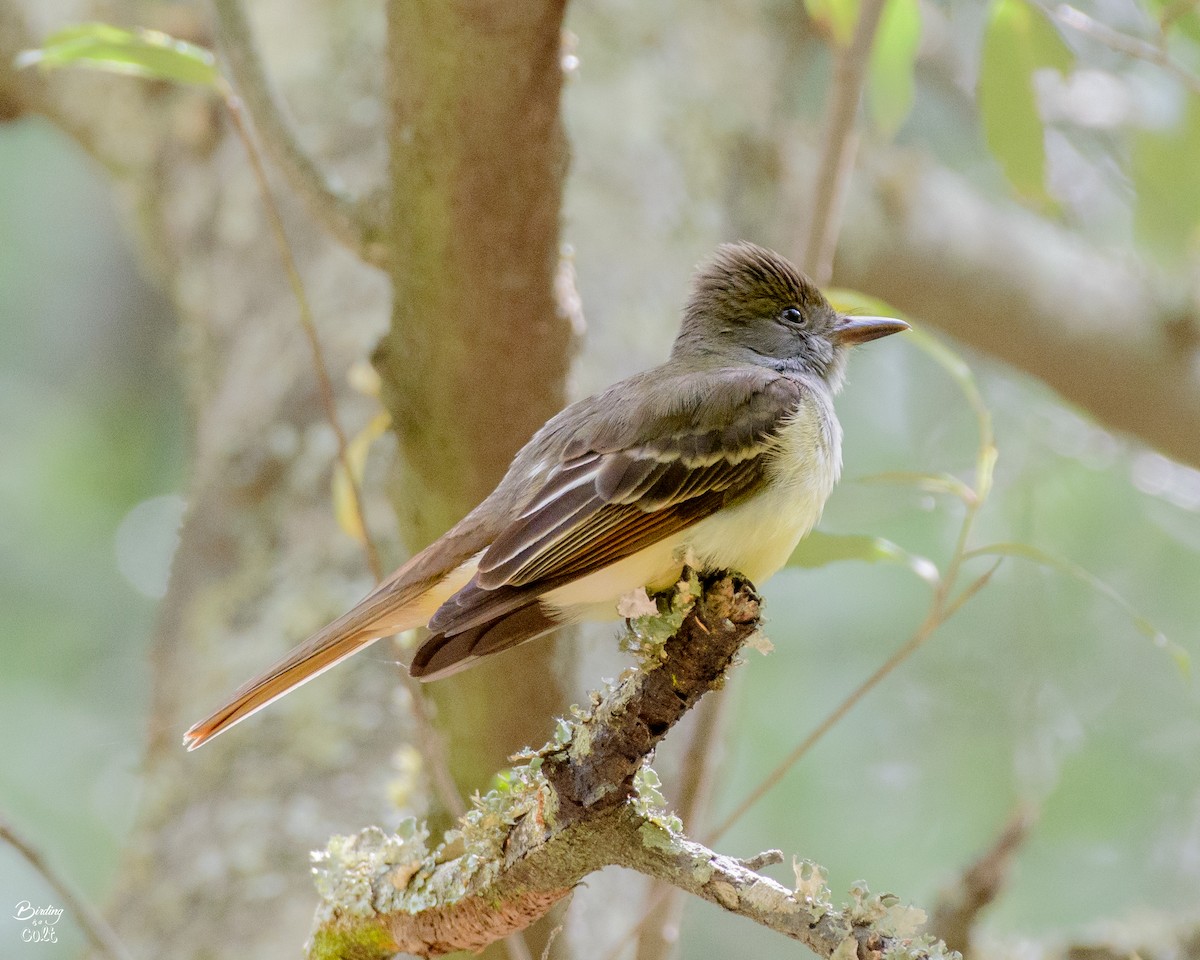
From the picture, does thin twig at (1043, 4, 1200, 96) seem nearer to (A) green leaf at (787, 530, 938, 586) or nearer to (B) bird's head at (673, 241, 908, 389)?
(B) bird's head at (673, 241, 908, 389)

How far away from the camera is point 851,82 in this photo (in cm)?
253

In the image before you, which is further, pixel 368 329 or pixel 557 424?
pixel 368 329

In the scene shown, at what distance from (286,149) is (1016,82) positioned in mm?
1443

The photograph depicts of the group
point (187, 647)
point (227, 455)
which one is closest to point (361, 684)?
point (187, 647)

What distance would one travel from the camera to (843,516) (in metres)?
4.66

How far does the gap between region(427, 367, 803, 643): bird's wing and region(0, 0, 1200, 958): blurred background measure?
30.9 inches

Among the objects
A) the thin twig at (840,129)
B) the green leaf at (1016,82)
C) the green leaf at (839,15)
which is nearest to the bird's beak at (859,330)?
the thin twig at (840,129)

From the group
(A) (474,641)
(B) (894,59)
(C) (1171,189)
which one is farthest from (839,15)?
(A) (474,641)

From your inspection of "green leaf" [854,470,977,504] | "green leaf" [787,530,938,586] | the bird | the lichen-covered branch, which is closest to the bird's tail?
the bird

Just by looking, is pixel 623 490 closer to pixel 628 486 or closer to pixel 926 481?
pixel 628 486

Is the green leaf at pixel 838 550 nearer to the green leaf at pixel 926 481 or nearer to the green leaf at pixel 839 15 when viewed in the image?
the green leaf at pixel 926 481

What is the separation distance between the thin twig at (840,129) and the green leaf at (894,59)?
0.27m

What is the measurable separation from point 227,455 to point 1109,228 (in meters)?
4.12

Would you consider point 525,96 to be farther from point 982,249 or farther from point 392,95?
point 982,249
